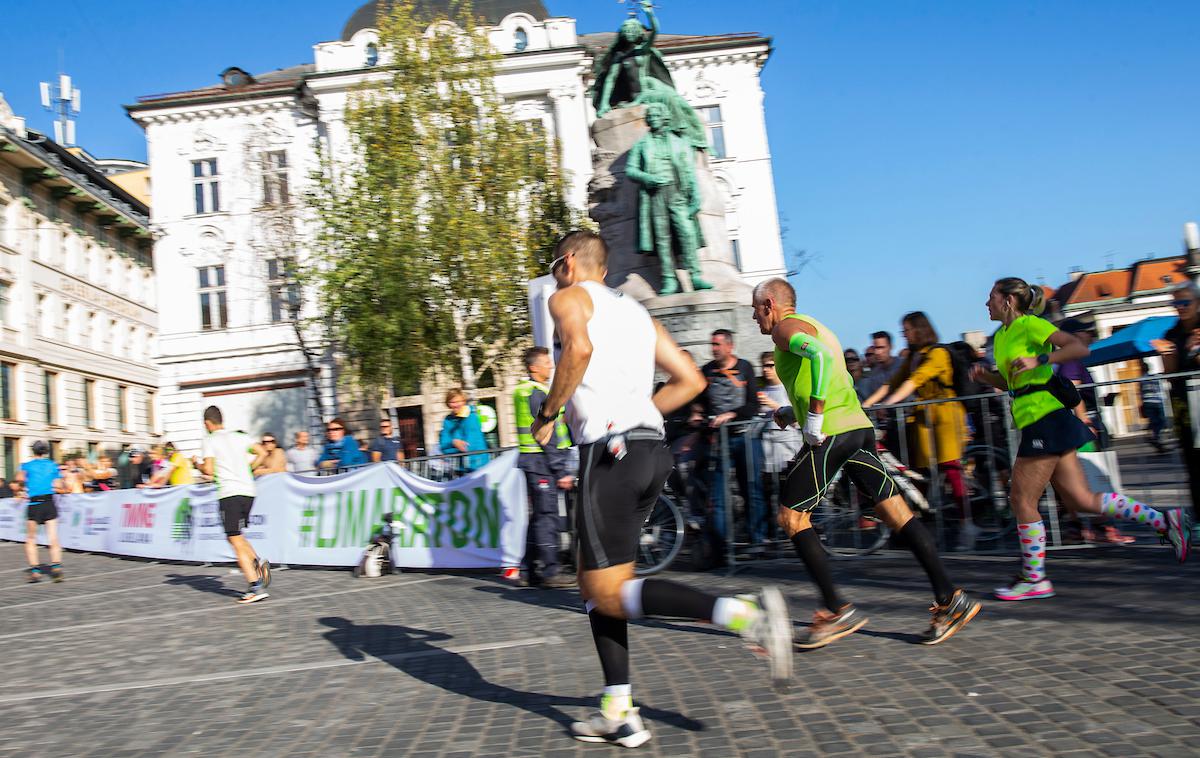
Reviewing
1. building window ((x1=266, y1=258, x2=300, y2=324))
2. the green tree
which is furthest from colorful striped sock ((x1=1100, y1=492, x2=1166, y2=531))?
building window ((x1=266, y1=258, x2=300, y2=324))

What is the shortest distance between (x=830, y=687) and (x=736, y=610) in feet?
3.28

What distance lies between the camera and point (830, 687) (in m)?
4.21

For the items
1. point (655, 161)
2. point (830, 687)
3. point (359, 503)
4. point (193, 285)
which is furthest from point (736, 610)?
point (193, 285)

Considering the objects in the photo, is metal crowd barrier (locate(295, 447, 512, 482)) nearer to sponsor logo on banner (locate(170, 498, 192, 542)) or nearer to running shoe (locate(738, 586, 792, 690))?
sponsor logo on banner (locate(170, 498, 192, 542))

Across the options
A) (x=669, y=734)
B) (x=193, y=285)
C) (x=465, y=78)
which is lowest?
(x=669, y=734)

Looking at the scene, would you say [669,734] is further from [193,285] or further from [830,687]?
[193,285]

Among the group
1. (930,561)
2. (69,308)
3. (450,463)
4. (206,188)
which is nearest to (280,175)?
(206,188)

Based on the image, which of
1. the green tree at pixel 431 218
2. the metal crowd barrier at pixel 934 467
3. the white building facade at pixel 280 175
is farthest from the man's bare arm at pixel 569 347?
the white building facade at pixel 280 175

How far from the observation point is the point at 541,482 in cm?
845

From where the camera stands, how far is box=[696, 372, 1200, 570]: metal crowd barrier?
789 cm

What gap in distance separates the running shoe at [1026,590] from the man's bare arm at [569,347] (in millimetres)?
3397

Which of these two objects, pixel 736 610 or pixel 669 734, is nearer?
pixel 736 610

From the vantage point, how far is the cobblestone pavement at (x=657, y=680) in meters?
3.60

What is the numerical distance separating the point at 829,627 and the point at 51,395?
40490 mm
